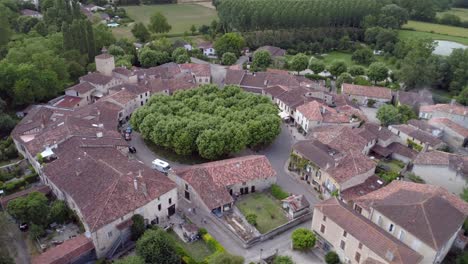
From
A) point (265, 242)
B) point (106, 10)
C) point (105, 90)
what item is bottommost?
point (265, 242)

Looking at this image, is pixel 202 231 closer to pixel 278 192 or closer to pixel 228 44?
pixel 278 192

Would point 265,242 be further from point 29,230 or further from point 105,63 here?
point 105,63

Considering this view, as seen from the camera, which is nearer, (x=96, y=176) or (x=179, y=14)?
(x=96, y=176)

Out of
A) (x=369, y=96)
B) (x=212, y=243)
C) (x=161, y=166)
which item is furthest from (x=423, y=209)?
(x=369, y=96)

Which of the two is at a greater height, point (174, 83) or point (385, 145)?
point (174, 83)

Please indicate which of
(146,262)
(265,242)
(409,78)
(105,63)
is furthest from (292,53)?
(146,262)
